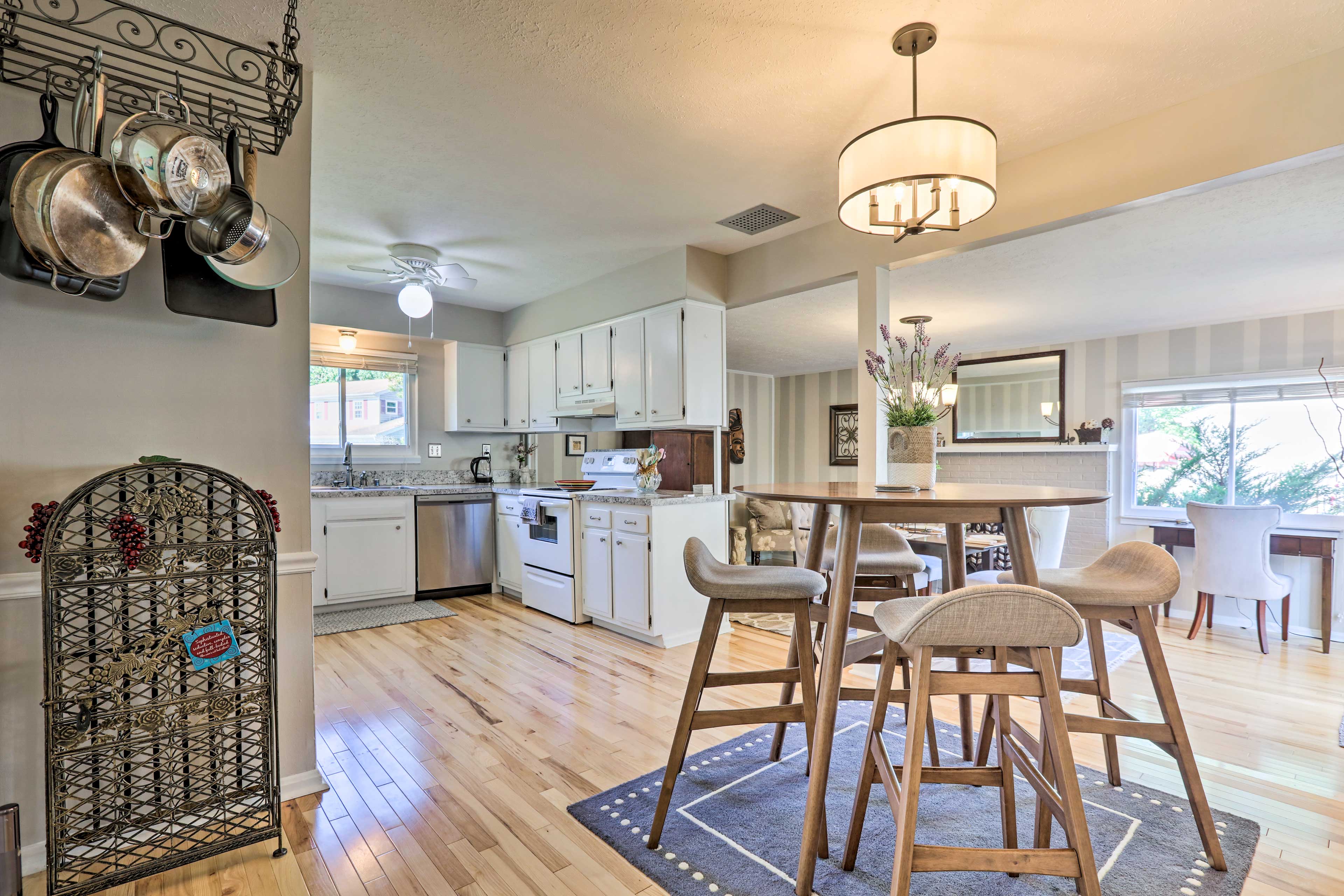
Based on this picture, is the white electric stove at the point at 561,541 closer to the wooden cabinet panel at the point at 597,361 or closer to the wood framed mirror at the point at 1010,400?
the wooden cabinet panel at the point at 597,361

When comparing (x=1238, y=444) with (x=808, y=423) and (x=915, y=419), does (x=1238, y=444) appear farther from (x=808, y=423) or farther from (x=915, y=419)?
(x=915, y=419)

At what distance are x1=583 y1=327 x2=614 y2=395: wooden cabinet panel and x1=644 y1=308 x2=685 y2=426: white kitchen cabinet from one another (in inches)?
15.7

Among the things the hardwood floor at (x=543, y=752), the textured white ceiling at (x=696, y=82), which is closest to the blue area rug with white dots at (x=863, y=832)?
the hardwood floor at (x=543, y=752)

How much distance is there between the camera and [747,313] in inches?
199

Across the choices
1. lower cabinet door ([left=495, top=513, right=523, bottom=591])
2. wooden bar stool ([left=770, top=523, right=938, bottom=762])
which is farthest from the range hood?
wooden bar stool ([left=770, top=523, right=938, bottom=762])

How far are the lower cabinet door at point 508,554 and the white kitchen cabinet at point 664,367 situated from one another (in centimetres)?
152

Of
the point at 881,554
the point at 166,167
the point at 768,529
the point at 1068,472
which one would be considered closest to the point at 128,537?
the point at 166,167

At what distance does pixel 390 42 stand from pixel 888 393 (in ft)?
6.38

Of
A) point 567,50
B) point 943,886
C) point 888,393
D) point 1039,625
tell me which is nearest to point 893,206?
point 888,393

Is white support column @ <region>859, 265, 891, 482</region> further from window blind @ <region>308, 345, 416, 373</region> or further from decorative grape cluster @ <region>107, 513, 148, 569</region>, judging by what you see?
window blind @ <region>308, 345, 416, 373</region>

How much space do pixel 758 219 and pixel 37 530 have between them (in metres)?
3.14

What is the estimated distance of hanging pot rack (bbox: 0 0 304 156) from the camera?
144cm

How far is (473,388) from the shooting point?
17.9 feet

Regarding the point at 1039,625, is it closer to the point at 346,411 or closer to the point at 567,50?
the point at 567,50
